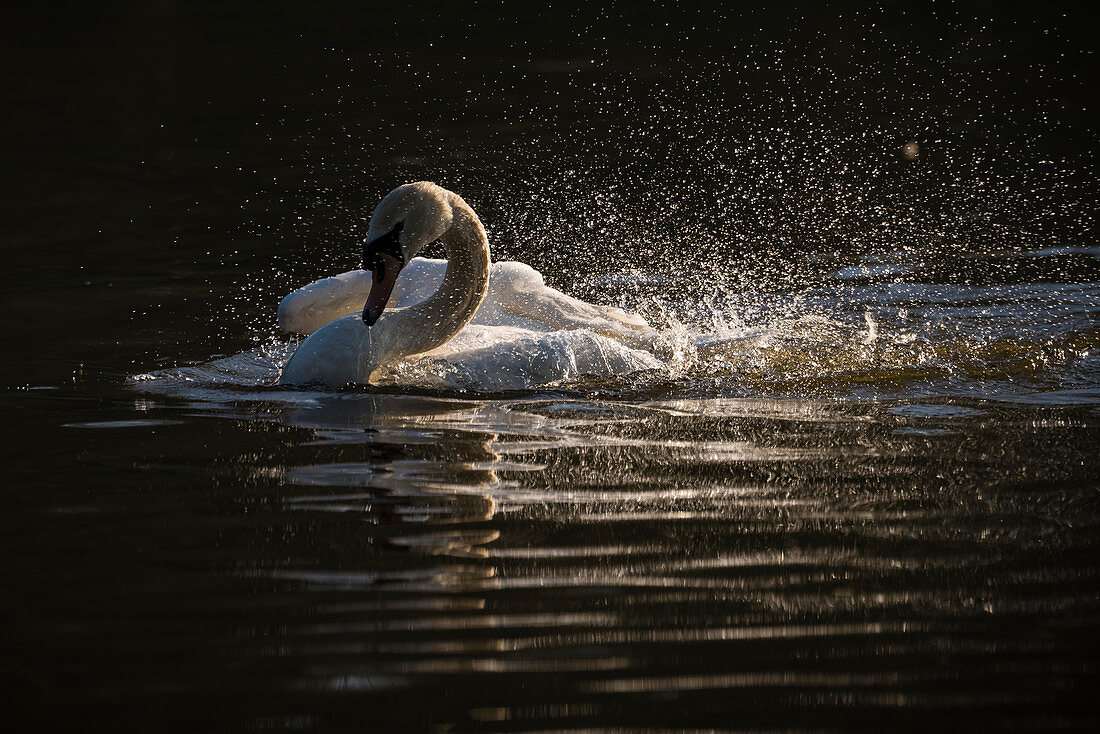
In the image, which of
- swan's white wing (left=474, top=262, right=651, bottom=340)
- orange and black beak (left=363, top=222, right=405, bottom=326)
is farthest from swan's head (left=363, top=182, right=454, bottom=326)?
swan's white wing (left=474, top=262, right=651, bottom=340)

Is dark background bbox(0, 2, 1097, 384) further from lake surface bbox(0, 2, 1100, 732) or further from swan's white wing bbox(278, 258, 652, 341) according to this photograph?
swan's white wing bbox(278, 258, 652, 341)

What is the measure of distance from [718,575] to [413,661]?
1.17 m

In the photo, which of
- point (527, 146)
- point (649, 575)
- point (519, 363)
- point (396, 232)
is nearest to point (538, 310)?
point (519, 363)

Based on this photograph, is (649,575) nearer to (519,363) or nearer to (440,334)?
(519,363)

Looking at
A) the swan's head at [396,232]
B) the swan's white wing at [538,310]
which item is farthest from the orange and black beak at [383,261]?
the swan's white wing at [538,310]

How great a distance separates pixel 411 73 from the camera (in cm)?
2242

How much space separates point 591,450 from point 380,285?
173 centimetres

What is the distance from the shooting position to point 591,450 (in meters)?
6.16

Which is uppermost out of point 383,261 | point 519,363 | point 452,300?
point 383,261

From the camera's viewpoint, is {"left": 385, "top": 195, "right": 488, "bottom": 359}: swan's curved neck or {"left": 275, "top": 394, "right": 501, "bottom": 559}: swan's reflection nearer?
{"left": 275, "top": 394, "right": 501, "bottom": 559}: swan's reflection

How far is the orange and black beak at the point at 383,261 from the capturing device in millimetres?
7172

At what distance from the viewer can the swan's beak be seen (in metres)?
7.10

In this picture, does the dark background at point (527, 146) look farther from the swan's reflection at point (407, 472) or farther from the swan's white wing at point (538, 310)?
the swan's reflection at point (407, 472)

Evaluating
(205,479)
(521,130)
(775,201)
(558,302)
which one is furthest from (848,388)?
(521,130)
